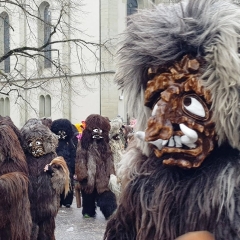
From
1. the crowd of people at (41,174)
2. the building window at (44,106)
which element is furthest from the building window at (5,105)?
the crowd of people at (41,174)

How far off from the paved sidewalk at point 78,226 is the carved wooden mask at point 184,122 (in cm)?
628

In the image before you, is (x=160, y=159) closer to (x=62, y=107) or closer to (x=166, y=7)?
(x=166, y=7)

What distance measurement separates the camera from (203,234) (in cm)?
140

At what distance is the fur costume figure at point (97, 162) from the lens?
8945 millimetres

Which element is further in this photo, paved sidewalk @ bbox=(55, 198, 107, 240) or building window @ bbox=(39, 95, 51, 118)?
building window @ bbox=(39, 95, 51, 118)

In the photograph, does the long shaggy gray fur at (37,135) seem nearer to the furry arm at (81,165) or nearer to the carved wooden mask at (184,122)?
the furry arm at (81,165)

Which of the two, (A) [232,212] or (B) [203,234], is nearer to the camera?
(B) [203,234]

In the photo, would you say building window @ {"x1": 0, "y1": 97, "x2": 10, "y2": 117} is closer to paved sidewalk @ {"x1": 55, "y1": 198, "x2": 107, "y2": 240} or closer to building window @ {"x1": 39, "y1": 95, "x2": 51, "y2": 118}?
building window @ {"x1": 39, "y1": 95, "x2": 51, "y2": 118}

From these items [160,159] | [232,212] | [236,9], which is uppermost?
[236,9]

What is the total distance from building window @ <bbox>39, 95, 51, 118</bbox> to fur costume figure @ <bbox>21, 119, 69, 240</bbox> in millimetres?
22824

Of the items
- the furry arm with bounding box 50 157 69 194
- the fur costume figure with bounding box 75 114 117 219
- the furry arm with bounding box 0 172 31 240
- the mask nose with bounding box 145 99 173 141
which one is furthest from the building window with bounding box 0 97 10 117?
the mask nose with bounding box 145 99 173 141

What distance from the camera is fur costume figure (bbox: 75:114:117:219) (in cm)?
895

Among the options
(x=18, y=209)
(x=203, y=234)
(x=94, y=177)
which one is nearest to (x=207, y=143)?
(x=203, y=234)

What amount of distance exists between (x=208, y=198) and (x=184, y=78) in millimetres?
486
